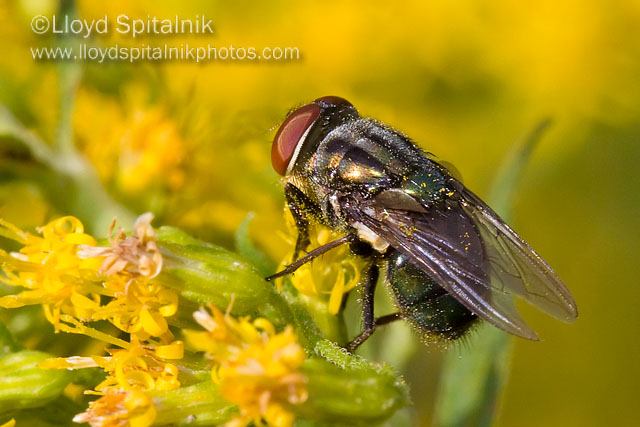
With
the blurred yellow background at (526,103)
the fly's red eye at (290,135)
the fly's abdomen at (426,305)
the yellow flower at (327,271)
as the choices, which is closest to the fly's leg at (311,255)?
the yellow flower at (327,271)

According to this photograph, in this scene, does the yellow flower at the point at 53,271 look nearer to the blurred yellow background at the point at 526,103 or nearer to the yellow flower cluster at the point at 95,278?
the yellow flower cluster at the point at 95,278

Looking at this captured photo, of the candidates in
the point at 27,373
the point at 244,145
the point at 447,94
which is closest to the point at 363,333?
the point at 27,373

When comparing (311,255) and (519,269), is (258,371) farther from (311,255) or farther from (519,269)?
(519,269)

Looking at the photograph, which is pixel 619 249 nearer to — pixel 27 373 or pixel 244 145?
pixel 244 145

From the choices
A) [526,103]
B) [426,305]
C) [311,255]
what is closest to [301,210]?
[311,255]

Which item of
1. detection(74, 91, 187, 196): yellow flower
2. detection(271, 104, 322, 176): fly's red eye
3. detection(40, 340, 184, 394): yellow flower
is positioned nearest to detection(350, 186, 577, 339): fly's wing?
detection(271, 104, 322, 176): fly's red eye
